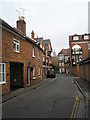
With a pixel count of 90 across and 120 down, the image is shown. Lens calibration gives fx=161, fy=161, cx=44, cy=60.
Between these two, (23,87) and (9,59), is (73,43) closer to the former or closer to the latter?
(23,87)

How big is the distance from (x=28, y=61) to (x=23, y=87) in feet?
11.4

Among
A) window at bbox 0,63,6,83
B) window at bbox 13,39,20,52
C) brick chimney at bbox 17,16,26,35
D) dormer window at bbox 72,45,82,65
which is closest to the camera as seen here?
window at bbox 0,63,6,83

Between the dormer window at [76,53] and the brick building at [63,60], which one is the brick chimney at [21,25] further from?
the brick building at [63,60]

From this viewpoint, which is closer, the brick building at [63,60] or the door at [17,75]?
the door at [17,75]

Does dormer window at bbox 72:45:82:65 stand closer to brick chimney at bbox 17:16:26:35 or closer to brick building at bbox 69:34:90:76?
brick building at bbox 69:34:90:76

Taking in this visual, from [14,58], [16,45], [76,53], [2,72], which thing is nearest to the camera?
[2,72]

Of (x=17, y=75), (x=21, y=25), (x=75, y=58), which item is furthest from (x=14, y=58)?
(x=75, y=58)

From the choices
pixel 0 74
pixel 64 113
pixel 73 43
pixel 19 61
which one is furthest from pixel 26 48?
pixel 73 43

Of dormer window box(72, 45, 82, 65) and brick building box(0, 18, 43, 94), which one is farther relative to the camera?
dormer window box(72, 45, 82, 65)

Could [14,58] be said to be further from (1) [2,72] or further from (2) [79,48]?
(2) [79,48]

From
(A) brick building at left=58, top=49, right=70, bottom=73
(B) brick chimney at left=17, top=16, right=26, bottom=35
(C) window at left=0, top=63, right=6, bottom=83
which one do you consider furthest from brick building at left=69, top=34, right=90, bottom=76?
(C) window at left=0, top=63, right=6, bottom=83

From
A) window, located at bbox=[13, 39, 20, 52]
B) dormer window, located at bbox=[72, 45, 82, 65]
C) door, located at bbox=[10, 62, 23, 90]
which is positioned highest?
dormer window, located at bbox=[72, 45, 82, 65]

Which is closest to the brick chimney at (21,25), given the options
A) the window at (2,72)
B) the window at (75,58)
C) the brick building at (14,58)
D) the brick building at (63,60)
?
the brick building at (14,58)

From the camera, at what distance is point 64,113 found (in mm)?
7500
